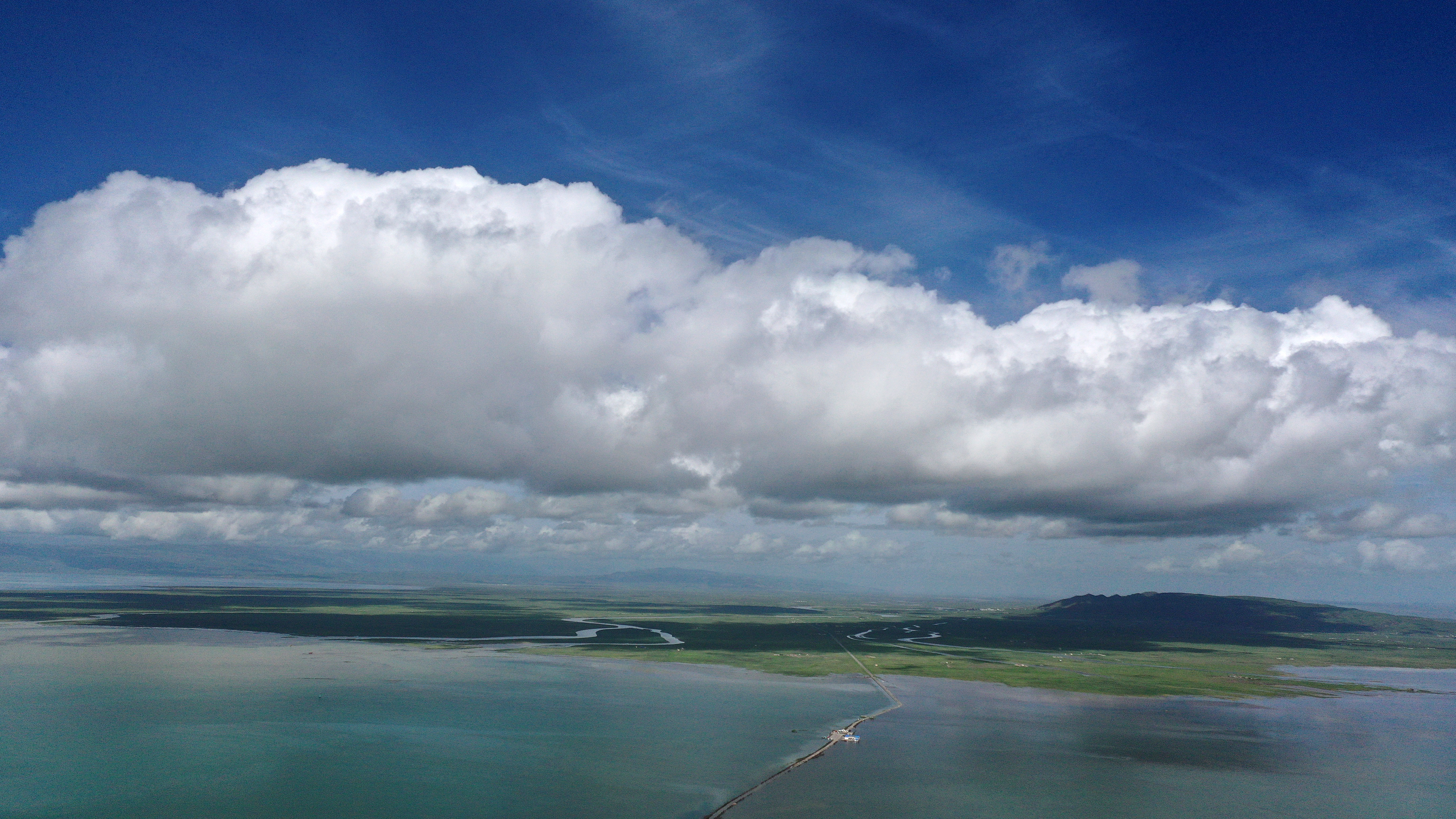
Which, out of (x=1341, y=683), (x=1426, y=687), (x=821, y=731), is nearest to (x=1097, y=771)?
(x=821, y=731)

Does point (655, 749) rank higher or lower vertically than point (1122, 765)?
higher

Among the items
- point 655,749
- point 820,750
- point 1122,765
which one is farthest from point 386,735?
point 1122,765

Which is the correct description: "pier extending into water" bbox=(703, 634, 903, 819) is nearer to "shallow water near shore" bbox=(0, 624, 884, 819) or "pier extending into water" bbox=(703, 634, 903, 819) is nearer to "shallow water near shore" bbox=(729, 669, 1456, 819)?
"shallow water near shore" bbox=(729, 669, 1456, 819)

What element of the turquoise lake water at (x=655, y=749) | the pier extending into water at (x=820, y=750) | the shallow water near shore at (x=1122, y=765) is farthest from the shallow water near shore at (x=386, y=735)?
the shallow water near shore at (x=1122, y=765)

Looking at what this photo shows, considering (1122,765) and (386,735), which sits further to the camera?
(386,735)

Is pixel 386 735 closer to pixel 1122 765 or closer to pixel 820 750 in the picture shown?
pixel 820 750

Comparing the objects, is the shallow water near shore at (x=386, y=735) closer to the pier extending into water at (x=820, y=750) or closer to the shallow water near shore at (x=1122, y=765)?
the pier extending into water at (x=820, y=750)
